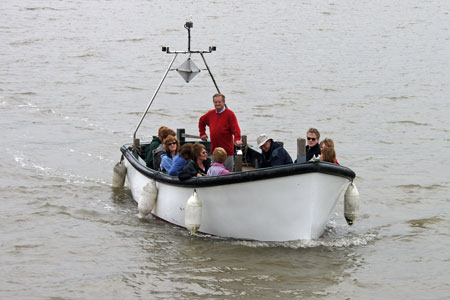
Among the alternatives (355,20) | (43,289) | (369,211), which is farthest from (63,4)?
(43,289)

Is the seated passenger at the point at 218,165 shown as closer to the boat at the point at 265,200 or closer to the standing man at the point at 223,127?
the boat at the point at 265,200

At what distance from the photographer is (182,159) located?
10750mm

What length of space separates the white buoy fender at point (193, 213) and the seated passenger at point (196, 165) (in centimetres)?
30

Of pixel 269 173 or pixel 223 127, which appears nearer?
pixel 269 173

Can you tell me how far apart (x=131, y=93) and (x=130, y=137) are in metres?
5.16

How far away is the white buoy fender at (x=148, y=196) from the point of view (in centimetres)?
1149

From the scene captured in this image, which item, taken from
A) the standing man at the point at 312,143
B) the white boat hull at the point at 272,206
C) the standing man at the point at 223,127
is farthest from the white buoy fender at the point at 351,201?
the standing man at the point at 223,127

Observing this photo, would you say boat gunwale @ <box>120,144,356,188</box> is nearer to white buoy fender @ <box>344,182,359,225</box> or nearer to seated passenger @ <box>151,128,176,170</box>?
white buoy fender @ <box>344,182,359,225</box>

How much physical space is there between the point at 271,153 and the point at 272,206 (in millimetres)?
852

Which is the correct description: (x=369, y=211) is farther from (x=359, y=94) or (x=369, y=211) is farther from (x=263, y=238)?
(x=359, y=94)

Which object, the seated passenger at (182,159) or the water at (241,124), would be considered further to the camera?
Answer: the seated passenger at (182,159)

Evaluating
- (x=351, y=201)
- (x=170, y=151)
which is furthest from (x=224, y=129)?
(x=351, y=201)

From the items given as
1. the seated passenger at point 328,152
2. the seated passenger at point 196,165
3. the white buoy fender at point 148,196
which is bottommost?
the white buoy fender at point 148,196

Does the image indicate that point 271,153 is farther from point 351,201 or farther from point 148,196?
point 148,196
